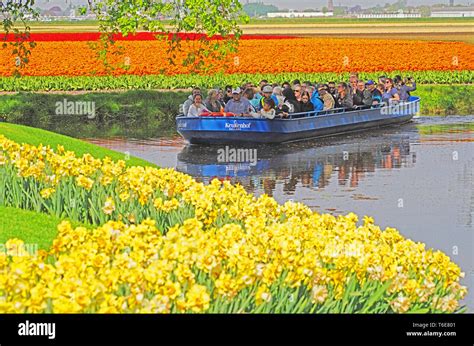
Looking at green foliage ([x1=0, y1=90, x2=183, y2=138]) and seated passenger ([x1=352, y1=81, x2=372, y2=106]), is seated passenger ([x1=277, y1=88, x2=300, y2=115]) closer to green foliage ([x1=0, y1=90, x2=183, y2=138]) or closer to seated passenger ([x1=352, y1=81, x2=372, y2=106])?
seated passenger ([x1=352, y1=81, x2=372, y2=106])

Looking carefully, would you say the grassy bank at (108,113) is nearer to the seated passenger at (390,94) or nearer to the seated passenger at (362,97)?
the seated passenger at (390,94)

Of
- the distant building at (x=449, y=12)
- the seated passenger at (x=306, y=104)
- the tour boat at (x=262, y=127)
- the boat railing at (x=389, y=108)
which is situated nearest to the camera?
the tour boat at (x=262, y=127)

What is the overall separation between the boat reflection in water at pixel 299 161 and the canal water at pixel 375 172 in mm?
16

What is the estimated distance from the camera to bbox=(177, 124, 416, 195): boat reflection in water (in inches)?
751

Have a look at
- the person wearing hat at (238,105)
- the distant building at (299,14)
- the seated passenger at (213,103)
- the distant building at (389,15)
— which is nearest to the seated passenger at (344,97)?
the person wearing hat at (238,105)

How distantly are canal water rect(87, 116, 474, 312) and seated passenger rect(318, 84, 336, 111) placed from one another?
2.52 feet

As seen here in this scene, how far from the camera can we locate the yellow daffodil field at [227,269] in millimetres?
6125

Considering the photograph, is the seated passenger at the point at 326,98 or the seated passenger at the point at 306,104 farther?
the seated passenger at the point at 326,98

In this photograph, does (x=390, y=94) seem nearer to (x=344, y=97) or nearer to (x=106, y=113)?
(x=344, y=97)

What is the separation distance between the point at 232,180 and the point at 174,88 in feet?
63.2

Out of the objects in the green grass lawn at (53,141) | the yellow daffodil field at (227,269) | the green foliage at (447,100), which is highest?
the yellow daffodil field at (227,269)

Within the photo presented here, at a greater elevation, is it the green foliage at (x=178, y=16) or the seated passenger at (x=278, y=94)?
the green foliage at (x=178, y=16)

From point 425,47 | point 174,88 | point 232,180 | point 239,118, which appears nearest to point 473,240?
point 232,180
